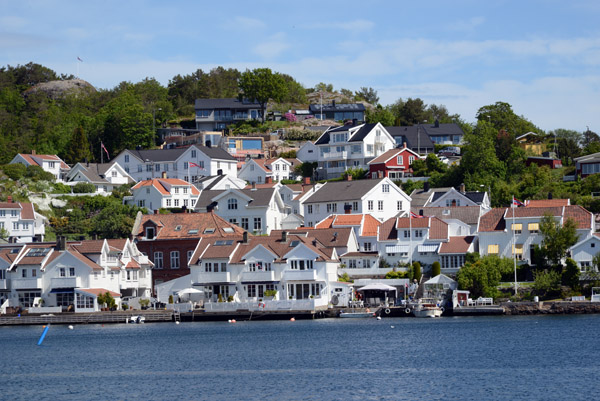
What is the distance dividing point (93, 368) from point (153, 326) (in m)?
23.1

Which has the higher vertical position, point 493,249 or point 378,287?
point 493,249

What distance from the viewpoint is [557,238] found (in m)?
77.5

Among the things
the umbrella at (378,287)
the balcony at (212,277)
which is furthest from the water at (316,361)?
the balcony at (212,277)

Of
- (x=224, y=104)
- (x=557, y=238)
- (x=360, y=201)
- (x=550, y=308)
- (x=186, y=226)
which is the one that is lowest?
(x=550, y=308)

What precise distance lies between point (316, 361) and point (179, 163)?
77.1 metres

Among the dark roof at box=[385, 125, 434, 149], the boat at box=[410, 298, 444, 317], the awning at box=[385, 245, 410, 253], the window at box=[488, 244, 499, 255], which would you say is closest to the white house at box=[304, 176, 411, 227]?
the awning at box=[385, 245, 410, 253]

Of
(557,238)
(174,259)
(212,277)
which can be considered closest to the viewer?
(557,238)

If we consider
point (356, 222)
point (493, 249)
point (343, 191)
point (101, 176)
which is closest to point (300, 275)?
point (356, 222)

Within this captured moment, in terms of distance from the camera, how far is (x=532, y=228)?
8156 cm

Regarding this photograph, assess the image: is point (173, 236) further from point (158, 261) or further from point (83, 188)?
point (83, 188)

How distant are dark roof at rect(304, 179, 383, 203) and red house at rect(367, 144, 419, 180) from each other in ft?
37.2

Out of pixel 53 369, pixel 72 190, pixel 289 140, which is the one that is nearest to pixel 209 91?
pixel 289 140

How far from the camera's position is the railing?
7906 centimetres

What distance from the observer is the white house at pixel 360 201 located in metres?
96.9
